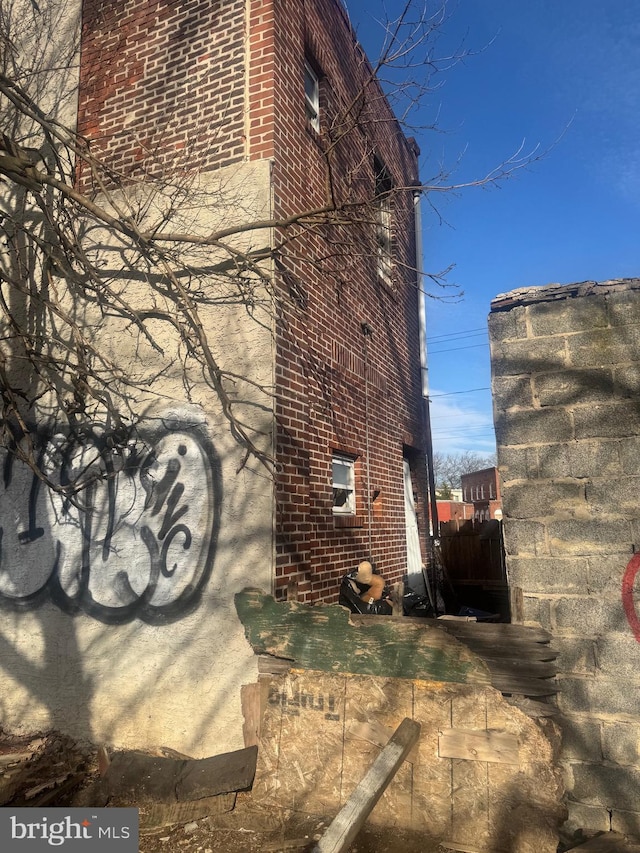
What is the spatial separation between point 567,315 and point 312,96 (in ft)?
14.2

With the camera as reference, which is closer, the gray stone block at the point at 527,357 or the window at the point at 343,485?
the gray stone block at the point at 527,357

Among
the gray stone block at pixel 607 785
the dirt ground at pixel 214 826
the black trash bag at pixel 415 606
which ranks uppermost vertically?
the black trash bag at pixel 415 606

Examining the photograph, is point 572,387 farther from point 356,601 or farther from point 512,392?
point 356,601

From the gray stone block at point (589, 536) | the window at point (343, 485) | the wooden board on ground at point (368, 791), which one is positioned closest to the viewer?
the wooden board on ground at point (368, 791)

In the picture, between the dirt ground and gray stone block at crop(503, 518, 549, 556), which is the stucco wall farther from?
gray stone block at crop(503, 518, 549, 556)

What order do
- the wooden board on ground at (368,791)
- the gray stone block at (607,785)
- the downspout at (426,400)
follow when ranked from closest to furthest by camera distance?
the wooden board on ground at (368,791) → the gray stone block at (607,785) → the downspout at (426,400)

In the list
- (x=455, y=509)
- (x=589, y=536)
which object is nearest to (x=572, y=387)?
(x=589, y=536)

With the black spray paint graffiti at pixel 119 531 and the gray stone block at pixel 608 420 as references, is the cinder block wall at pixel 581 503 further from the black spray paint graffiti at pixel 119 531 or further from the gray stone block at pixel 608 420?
the black spray paint graffiti at pixel 119 531

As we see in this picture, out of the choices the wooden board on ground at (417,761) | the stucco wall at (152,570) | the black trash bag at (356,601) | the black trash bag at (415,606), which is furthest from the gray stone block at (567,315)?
the black trash bag at (415,606)

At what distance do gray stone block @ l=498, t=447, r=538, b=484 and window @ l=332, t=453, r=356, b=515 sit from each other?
2.31 meters

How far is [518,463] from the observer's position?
399 centimetres

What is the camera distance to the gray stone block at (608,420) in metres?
3.73

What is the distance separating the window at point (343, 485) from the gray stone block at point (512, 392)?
2348mm

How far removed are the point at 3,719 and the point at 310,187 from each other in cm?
570
